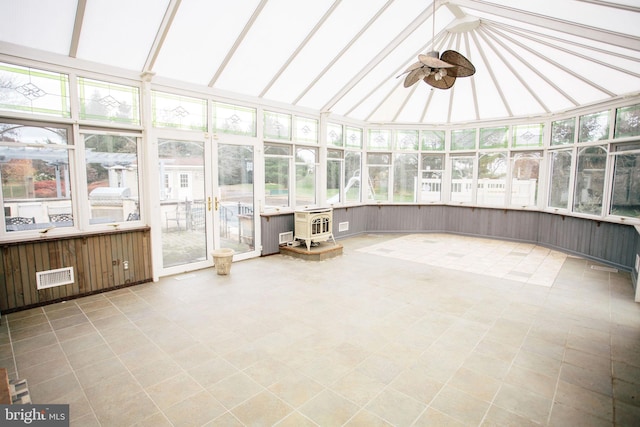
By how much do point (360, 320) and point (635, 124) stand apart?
627 cm

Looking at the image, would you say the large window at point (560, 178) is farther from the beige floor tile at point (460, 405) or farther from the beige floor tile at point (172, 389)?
the beige floor tile at point (172, 389)

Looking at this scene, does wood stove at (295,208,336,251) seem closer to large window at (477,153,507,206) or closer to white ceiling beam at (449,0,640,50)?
white ceiling beam at (449,0,640,50)

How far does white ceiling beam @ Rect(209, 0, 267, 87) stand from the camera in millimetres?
4470

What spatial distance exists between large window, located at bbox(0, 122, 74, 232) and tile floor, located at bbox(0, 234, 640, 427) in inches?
45.6

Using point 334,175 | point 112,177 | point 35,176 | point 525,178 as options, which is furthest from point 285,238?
point 525,178

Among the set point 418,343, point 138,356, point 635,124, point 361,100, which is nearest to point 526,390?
point 418,343

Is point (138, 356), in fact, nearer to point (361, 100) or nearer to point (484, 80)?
point (361, 100)

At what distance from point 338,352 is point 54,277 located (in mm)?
3818

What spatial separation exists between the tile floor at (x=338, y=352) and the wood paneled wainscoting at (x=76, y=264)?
0.20 metres

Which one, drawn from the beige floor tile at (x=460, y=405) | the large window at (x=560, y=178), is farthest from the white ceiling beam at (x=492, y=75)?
the beige floor tile at (x=460, y=405)

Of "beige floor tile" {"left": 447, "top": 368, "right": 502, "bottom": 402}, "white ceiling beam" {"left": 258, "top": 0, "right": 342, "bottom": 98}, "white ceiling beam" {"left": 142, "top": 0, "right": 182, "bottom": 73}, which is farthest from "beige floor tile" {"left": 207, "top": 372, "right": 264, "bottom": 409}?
"white ceiling beam" {"left": 258, "top": 0, "right": 342, "bottom": 98}

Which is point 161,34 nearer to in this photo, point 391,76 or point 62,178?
point 62,178

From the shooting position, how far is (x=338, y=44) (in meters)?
5.65

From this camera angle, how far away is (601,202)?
657 centimetres
